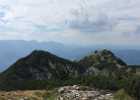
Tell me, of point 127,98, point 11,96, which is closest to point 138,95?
point 127,98

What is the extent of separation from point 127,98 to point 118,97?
7.82ft

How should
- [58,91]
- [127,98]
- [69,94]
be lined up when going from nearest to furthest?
→ [127,98]
[69,94]
[58,91]

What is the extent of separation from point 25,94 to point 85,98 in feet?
69.7

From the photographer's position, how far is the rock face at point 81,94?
9081cm

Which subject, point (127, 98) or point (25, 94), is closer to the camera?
point (127, 98)

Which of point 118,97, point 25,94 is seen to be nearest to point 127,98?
point 118,97

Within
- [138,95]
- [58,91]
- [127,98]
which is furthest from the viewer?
[138,95]

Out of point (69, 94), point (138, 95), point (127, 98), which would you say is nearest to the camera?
point (127, 98)

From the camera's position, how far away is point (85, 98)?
90.2m

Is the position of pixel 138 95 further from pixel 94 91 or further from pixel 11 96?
pixel 11 96

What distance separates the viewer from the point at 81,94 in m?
94.0

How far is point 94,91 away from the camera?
97625mm

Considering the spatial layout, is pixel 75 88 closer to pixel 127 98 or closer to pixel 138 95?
pixel 127 98

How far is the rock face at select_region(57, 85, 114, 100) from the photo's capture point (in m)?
90.8
